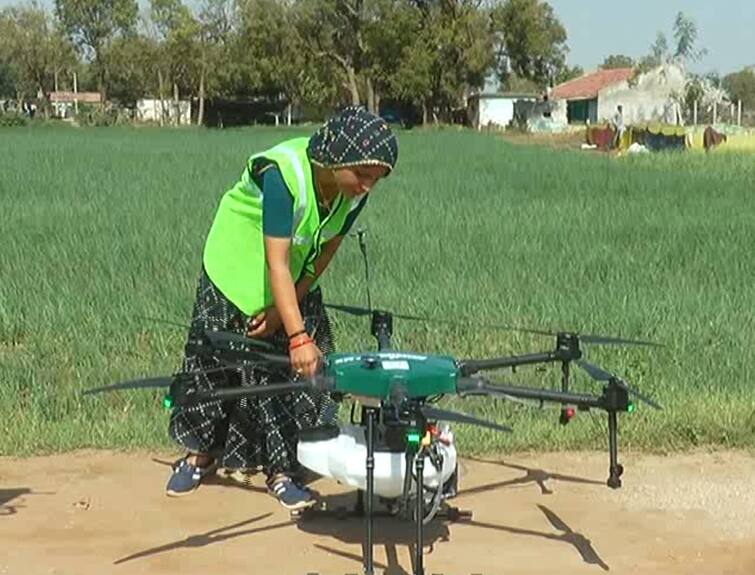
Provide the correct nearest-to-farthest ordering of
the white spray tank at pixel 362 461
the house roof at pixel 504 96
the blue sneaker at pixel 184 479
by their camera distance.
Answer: the white spray tank at pixel 362 461
the blue sneaker at pixel 184 479
the house roof at pixel 504 96

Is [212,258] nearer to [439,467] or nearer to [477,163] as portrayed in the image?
[439,467]

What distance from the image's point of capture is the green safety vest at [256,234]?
3586 millimetres

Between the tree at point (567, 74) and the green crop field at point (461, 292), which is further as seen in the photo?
the tree at point (567, 74)

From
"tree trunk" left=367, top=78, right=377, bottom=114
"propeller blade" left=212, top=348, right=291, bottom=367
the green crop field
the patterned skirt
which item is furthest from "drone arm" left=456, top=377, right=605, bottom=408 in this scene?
"tree trunk" left=367, top=78, right=377, bottom=114

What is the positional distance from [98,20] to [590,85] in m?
30.8

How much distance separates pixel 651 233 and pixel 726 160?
13.5 meters

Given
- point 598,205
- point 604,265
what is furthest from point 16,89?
point 604,265

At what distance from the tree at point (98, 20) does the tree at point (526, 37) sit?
24009 mm

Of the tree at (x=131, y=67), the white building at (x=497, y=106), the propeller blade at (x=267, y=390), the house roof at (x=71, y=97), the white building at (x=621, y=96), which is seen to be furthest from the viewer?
the house roof at (x=71, y=97)

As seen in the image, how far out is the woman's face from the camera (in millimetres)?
3369

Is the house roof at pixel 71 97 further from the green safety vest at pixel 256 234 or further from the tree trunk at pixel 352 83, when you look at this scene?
the green safety vest at pixel 256 234

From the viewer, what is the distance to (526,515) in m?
3.94

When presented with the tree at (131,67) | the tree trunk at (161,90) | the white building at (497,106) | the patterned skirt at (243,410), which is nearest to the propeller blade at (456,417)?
the patterned skirt at (243,410)

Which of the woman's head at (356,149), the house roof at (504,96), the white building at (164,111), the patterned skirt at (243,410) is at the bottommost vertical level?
the patterned skirt at (243,410)
